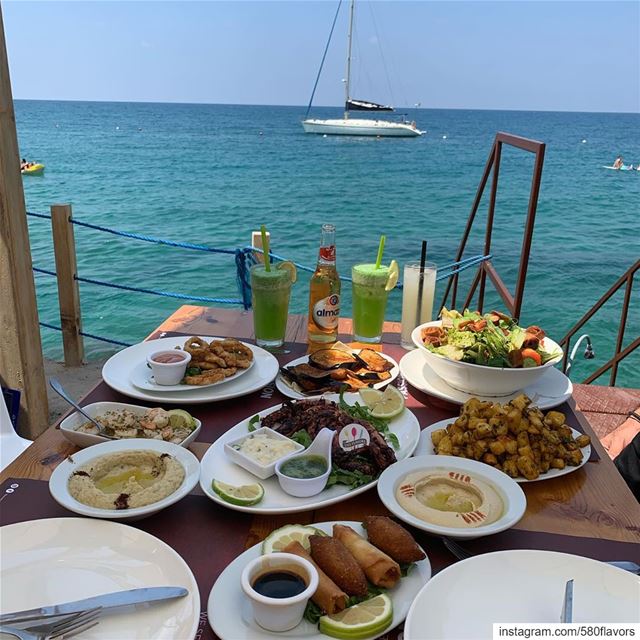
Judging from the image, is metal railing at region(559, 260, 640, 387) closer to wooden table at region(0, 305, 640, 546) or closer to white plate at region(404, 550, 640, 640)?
wooden table at region(0, 305, 640, 546)

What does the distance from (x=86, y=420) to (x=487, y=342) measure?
Answer: 45.7 inches

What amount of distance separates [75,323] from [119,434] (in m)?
3.46

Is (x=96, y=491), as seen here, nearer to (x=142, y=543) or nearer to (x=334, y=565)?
(x=142, y=543)

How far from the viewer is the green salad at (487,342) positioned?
1.70 m

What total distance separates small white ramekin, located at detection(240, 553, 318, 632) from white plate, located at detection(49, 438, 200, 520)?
29 cm

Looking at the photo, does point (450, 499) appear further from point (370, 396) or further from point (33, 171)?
point (33, 171)

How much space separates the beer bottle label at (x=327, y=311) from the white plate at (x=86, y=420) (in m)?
0.67

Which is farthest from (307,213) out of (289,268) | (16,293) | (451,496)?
(451,496)

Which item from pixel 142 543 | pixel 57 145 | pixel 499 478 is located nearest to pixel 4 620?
pixel 142 543

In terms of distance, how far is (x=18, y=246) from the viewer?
2.81 meters

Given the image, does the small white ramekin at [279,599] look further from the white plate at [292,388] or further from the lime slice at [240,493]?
the white plate at [292,388]

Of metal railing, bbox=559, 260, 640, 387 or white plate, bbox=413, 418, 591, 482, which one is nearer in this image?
white plate, bbox=413, 418, 591, 482

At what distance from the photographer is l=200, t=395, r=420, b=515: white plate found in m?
1.21

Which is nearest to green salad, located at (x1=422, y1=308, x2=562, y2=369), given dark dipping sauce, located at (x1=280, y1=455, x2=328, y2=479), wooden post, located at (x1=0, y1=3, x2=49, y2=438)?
dark dipping sauce, located at (x1=280, y1=455, x2=328, y2=479)
